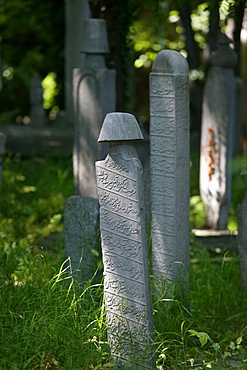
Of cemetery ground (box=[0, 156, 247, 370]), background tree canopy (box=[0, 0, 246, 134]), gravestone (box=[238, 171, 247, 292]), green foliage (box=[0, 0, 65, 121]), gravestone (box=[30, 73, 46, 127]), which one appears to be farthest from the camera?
green foliage (box=[0, 0, 65, 121])

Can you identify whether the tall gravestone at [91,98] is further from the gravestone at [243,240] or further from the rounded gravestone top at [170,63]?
the rounded gravestone top at [170,63]

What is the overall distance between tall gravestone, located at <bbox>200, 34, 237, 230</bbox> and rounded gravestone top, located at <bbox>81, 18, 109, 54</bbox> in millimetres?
1076

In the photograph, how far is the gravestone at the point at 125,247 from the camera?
4605 mm

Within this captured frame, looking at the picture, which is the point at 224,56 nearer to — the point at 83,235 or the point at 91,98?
the point at 91,98

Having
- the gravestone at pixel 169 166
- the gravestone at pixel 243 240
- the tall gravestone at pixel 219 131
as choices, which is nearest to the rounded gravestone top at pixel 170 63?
the gravestone at pixel 169 166

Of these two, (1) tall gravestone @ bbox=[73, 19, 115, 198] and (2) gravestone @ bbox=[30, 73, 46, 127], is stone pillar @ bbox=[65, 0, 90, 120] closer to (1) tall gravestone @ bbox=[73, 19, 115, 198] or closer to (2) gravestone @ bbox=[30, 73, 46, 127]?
(2) gravestone @ bbox=[30, 73, 46, 127]

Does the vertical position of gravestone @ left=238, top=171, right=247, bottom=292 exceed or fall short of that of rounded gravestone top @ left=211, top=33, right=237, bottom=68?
it falls short

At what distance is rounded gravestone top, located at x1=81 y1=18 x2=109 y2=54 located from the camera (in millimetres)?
8516

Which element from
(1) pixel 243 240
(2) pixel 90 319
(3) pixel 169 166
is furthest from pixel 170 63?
(2) pixel 90 319

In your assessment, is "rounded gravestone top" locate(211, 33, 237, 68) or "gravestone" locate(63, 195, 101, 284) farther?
"rounded gravestone top" locate(211, 33, 237, 68)

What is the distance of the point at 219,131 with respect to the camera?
8617 millimetres

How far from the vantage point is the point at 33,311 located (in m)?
5.00

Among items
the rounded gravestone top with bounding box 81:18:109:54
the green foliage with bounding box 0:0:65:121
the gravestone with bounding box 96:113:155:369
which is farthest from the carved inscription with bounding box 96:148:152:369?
the green foliage with bounding box 0:0:65:121

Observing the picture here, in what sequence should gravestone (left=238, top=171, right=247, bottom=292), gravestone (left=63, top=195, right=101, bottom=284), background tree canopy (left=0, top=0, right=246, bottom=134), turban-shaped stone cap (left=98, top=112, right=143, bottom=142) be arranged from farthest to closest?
background tree canopy (left=0, top=0, right=246, bottom=134)
gravestone (left=238, top=171, right=247, bottom=292)
gravestone (left=63, top=195, right=101, bottom=284)
turban-shaped stone cap (left=98, top=112, right=143, bottom=142)
